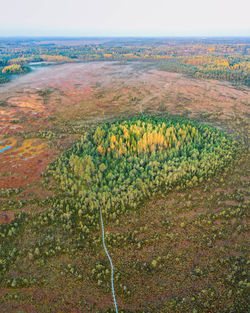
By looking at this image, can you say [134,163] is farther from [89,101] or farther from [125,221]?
[89,101]

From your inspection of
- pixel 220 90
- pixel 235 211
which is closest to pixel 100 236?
pixel 235 211

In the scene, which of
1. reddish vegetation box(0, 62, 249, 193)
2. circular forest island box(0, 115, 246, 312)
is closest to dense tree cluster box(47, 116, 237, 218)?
circular forest island box(0, 115, 246, 312)

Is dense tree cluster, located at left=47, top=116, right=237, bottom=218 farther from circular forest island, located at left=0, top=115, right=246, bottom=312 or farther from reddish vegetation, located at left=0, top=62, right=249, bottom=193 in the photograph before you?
reddish vegetation, located at left=0, top=62, right=249, bottom=193

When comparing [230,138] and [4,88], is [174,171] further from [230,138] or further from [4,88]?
[4,88]

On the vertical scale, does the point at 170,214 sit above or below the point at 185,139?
below

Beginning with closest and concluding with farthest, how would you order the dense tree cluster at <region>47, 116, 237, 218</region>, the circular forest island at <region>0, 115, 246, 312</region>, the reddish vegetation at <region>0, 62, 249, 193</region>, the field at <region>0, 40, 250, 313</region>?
the field at <region>0, 40, 250, 313</region>
the circular forest island at <region>0, 115, 246, 312</region>
the dense tree cluster at <region>47, 116, 237, 218</region>
the reddish vegetation at <region>0, 62, 249, 193</region>

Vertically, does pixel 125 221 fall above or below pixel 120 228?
above

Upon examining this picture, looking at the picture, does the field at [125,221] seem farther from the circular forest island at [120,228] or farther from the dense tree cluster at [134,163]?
the dense tree cluster at [134,163]

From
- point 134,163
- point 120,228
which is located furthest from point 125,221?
point 134,163
